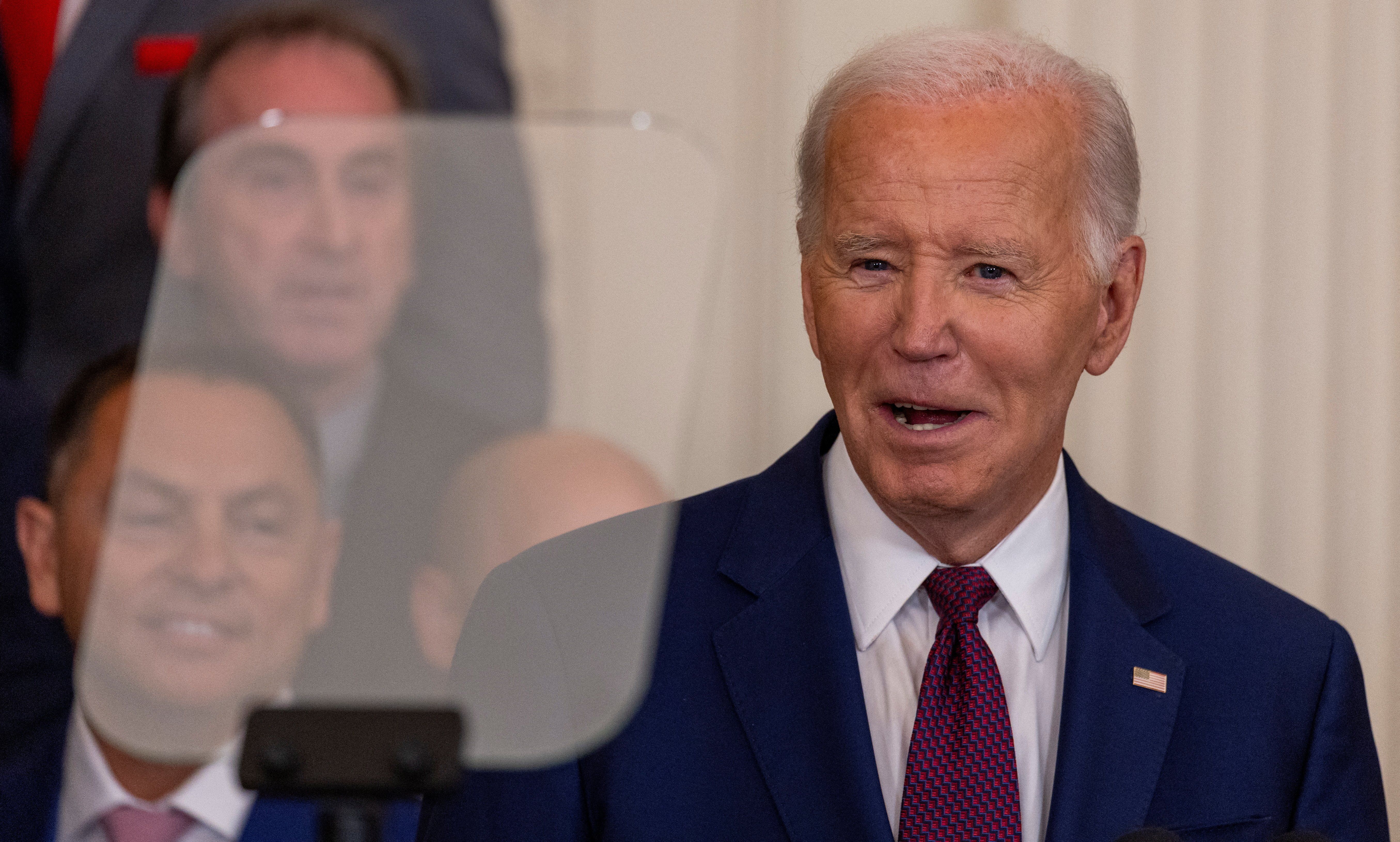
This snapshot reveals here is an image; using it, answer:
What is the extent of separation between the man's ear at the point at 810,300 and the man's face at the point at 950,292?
33 millimetres

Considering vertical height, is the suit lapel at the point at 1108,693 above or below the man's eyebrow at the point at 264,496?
below

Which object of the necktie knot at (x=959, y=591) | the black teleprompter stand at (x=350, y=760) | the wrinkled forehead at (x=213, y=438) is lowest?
the necktie knot at (x=959, y=591)

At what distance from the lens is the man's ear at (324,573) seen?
0.62 m

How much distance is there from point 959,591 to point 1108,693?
175 millimetres

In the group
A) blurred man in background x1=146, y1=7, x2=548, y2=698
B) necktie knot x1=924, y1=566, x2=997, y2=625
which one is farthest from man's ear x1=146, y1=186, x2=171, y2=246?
necktie knot x1=924, y1=566, x2=997, y2=625

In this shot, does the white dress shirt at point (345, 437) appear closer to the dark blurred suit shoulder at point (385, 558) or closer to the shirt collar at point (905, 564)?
the dark blurred suit shoulder at point (385, 558)

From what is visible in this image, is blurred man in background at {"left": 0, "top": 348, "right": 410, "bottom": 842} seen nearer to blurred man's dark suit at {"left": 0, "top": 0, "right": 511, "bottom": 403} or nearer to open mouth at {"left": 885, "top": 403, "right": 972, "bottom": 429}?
open mouth at {"left": 885, "top": 403, "right": 972, "bottom": 429}

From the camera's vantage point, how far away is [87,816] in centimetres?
142

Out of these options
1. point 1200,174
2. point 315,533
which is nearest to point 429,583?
point 315,533

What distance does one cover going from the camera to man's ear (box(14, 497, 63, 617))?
1.41 m

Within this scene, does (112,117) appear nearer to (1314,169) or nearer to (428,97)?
(428,97)

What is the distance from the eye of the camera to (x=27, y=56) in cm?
194

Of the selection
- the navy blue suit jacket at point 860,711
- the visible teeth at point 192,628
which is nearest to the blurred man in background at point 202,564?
the visible teeth at point 192,628

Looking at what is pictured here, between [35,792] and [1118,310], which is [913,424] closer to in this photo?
[1118,310]
